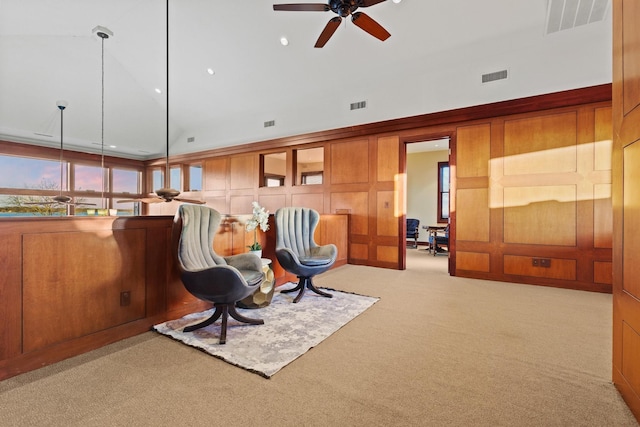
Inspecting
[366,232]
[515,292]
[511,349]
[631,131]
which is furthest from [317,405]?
[366,232]

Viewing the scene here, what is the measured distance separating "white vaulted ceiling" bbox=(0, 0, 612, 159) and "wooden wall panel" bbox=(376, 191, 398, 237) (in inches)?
61.7

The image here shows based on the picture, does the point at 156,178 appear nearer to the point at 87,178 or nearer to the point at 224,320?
the point at 87,178

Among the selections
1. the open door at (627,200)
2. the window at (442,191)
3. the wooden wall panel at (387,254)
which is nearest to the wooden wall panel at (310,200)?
the wooden wall panel at (387,254)

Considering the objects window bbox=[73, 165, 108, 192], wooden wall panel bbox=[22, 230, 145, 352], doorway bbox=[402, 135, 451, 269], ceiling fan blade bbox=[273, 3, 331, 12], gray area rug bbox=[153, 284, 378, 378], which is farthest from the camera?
doorway bbox=[402, 135, 451, 269]

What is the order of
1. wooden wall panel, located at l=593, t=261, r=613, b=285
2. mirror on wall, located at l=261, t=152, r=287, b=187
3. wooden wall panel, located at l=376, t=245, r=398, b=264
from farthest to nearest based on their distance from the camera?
mirror on wall, located at l=261, t=152, r=287, b=187
wooden wall panel, located at l=376, t=245, r=398, b=264
wooden wall panel, located at l=593, t=261, r=613, b=285

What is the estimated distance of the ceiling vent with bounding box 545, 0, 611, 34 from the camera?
146 inches

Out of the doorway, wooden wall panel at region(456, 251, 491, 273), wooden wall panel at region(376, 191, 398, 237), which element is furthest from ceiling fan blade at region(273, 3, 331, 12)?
the doorway

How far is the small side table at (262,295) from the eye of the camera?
3.16 m

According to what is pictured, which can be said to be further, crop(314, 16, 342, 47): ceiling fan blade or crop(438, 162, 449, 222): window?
crop(438, 162, 449, 222): window

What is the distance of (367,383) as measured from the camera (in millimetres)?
1840

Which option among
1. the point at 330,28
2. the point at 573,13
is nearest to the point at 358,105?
the point at 330,28

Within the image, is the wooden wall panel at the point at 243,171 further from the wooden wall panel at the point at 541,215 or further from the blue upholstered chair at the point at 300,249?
the wooden wall panel at the point at 541,215

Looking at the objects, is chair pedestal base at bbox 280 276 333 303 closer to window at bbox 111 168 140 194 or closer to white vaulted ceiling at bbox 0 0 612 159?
white vaulted ceiling at bbox 0 0 612 159

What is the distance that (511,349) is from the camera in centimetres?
230
